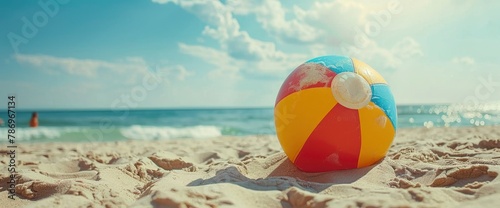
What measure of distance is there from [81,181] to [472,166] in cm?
298

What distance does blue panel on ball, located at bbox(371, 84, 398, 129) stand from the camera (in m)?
2.91

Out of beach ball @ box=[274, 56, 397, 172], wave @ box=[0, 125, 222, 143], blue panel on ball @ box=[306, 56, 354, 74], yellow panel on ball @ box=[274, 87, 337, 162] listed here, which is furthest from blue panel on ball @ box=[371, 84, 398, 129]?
wave @ box=[0, 125, 222, 143]

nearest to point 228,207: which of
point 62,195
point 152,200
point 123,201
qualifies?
point 152,200

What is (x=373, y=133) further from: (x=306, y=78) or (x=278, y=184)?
(x=278, y=184)

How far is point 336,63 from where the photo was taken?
2977mm

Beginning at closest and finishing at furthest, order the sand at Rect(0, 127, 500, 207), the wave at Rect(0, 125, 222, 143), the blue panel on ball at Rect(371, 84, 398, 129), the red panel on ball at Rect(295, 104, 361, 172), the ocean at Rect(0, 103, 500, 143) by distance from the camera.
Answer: the sand at Rect(0, 127, 500, 207) < the red panel on ball at Rect(295, 104, 361, 172) < the blue panel on ball at Rect(371, 84, 398, 129) < the wave at Rect(0, 125, 222, 143) < the ocean at Rect(0, 103, 500, 143)

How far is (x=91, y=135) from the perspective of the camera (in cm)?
1413

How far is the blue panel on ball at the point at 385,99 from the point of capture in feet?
9.55

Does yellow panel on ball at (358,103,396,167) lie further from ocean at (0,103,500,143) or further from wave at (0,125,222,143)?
wave at (0,125,222,143)

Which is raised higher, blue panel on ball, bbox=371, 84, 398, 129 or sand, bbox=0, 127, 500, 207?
blue panel on ball, bbox=371, 84, 398, 129

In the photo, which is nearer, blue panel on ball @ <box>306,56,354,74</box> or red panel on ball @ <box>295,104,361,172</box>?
red panel on ball @ <box>295,104,361,172</box>

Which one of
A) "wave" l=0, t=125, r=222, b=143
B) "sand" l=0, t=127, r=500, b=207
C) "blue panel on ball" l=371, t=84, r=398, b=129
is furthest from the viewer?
"wave" l=0, t=125, r=222, b=143

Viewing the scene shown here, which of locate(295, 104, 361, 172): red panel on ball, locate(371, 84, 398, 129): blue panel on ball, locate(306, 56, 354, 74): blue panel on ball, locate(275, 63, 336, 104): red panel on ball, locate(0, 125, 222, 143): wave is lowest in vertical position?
locate(0, 125, 222, 143): wave

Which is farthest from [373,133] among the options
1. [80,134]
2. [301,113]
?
[80,134]
